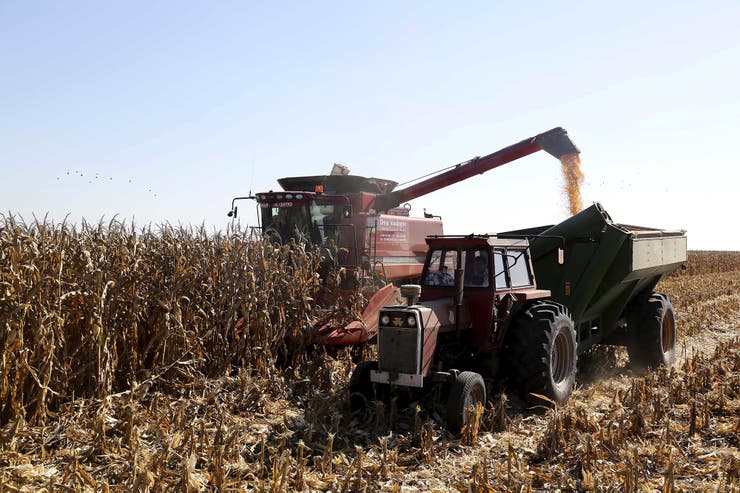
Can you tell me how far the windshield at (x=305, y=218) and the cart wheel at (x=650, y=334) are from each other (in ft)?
A: 15.6

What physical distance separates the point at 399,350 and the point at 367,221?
4984 mm

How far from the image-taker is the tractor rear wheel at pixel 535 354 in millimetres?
5871

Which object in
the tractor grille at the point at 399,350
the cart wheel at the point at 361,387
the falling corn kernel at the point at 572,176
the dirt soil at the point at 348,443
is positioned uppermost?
the falling corn kernel at the point at 572,176

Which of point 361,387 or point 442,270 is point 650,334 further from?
point 361,387

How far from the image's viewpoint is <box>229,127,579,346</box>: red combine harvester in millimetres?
8180

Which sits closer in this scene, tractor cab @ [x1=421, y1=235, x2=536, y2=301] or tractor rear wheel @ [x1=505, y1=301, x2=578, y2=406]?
tractor rear wheel @ [x1=505, y1=301, x2=578, y2=406]

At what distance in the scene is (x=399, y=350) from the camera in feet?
17.5

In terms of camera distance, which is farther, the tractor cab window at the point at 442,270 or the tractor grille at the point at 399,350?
the tractor cab window at the point at 442,270

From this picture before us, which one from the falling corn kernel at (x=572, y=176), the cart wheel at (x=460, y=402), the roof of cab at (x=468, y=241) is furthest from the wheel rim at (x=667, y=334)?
the cart wheel at (x=460, y=402)

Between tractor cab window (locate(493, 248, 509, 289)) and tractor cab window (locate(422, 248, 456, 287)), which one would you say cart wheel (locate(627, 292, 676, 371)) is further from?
tractor cab window (locate(422, 248, 456, 287))

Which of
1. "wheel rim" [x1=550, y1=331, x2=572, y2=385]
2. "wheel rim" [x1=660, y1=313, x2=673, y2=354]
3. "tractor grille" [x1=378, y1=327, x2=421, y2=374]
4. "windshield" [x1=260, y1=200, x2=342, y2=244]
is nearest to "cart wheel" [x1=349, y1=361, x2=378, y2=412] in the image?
"tractor grille" [x1=378, y1=327, x2=421, y2=374]

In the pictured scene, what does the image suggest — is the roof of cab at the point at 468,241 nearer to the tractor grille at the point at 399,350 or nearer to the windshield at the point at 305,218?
the tractor grille at the point at 399,350

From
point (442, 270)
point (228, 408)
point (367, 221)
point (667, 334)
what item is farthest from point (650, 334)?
point (228, 408)

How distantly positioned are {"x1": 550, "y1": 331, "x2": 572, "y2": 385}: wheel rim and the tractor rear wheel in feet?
0.39
